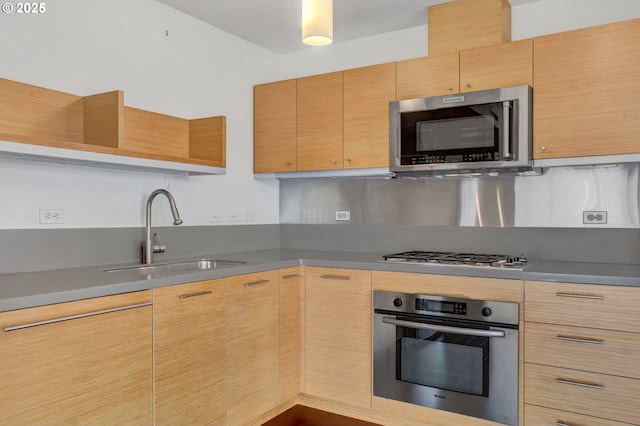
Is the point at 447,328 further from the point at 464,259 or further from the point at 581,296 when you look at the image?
the point at 581,296

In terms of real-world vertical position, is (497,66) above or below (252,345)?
above

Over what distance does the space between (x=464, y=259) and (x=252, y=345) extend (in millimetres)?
1238

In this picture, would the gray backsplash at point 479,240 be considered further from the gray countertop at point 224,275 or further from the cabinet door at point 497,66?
the cabinet door at point 497,66

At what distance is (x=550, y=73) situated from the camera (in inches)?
98.9

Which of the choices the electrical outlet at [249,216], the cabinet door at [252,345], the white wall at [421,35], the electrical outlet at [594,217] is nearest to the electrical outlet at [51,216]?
the cabinet door at [252,345]

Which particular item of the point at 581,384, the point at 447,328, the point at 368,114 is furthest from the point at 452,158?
the point at 581,384

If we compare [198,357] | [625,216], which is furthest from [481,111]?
[198,357]

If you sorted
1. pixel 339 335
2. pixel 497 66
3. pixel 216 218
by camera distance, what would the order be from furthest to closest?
pixel 216 218
pixel 339 335
pixel 497 66

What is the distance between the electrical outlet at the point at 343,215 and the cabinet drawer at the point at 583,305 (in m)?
1.45

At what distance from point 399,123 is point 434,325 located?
1182 millimetres

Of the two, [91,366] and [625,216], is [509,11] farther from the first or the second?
[91,366]

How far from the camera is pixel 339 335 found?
2803 millimetres

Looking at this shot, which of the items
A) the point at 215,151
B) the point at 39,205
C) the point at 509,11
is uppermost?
the point at 509,11

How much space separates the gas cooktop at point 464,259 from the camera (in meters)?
2.48
